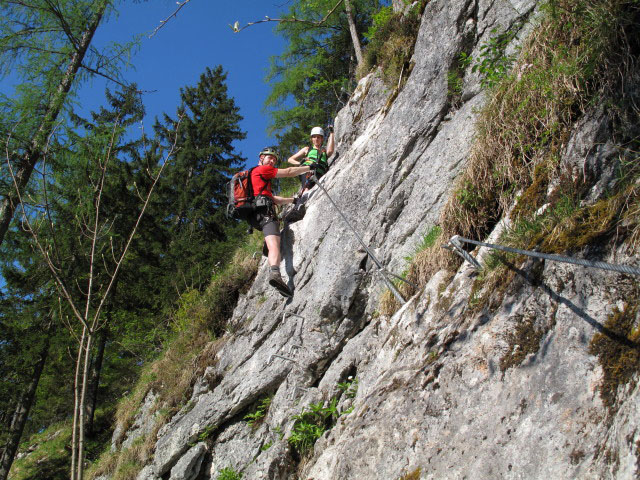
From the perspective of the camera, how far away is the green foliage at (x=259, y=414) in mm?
5852

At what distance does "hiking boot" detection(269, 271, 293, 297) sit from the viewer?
644cm

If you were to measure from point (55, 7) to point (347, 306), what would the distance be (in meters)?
6.79

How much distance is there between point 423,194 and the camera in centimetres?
584

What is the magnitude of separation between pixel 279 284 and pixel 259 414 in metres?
1.65

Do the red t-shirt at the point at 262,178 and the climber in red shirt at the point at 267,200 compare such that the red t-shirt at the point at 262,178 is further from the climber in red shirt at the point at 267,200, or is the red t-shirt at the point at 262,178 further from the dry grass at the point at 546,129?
the dry grass at the point at 546,129

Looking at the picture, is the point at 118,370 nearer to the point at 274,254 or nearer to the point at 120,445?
the point at 120,445

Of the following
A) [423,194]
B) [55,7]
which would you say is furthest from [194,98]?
[423,194]

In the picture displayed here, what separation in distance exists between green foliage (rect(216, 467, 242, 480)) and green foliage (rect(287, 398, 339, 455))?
2.96 feet

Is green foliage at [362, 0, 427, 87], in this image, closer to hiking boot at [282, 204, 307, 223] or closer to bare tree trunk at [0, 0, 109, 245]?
hiking boot at [282, 204, 307, 223]

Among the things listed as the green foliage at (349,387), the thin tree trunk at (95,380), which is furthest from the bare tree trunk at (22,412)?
the green foliage at (349,387)

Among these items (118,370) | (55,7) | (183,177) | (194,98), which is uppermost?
(194,98)

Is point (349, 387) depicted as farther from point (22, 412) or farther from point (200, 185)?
point (200, 185)

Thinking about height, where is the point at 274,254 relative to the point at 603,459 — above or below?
above

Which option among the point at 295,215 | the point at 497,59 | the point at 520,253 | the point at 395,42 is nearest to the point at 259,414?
the point at 295,215
